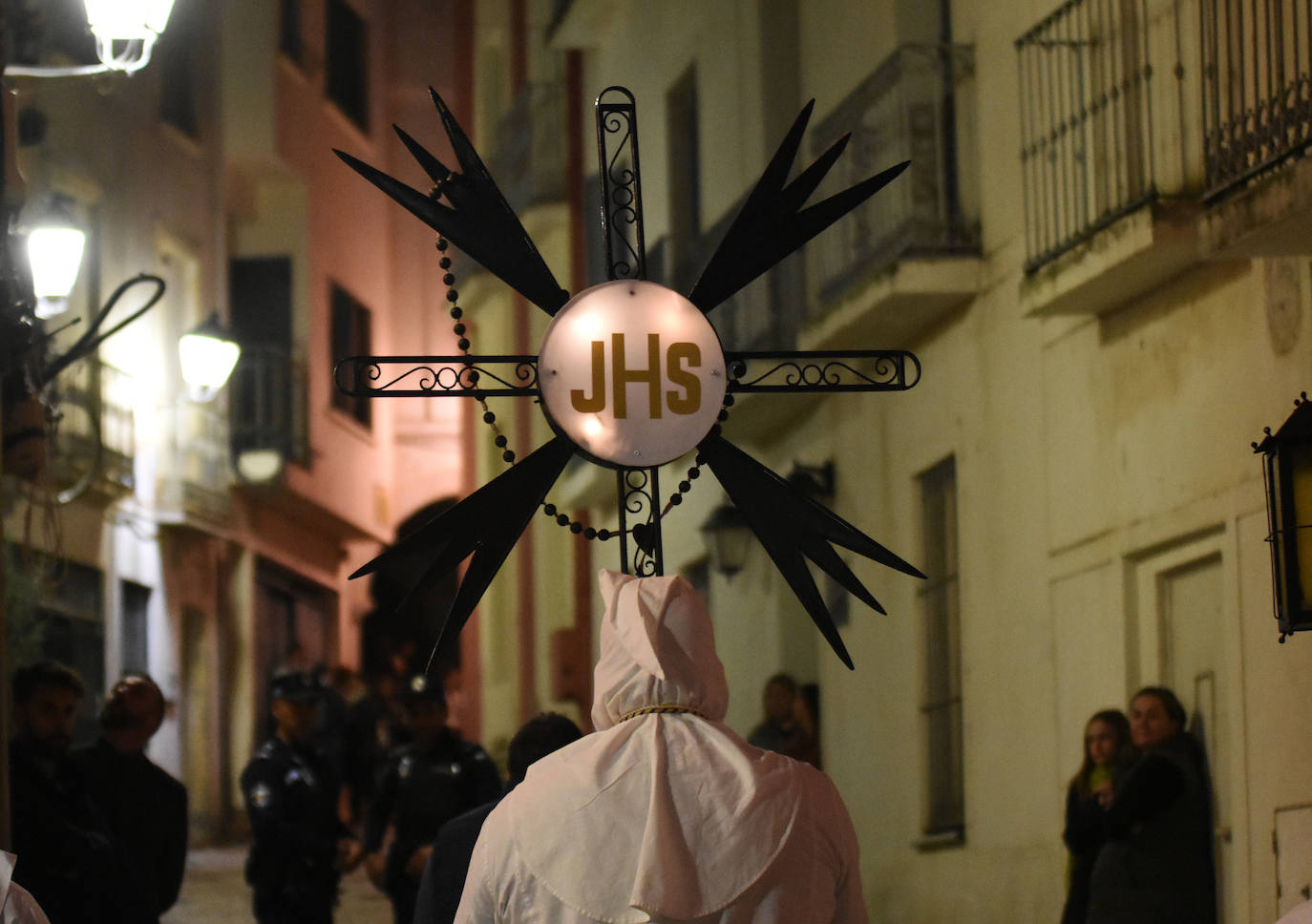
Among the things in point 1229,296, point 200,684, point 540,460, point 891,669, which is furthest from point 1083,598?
point 200,684

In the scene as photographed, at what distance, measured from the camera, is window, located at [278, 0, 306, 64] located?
2914cm

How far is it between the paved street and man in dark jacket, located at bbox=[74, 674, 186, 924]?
20.5 ft

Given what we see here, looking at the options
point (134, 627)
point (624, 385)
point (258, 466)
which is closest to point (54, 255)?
point (624, 385)

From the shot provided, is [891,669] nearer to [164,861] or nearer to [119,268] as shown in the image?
[164,861]

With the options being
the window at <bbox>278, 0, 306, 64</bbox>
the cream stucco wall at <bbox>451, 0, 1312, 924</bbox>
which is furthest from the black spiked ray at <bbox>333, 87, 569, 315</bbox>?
the window at <bbox>278, 0, 306, 64</bbox>

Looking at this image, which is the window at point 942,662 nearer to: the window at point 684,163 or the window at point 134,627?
the window at point 684,163

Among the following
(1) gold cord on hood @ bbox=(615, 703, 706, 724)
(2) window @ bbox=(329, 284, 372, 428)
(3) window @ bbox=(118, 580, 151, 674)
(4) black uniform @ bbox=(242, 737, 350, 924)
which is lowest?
(4) black uniform @ bbox=(242, 737, 350, 924)

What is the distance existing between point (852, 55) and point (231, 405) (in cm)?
1419

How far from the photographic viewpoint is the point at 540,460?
636 centimetres

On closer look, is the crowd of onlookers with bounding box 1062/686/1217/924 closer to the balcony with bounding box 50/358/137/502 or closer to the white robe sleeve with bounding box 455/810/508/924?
the white robe sleeve with bounding box 455/810/508/924

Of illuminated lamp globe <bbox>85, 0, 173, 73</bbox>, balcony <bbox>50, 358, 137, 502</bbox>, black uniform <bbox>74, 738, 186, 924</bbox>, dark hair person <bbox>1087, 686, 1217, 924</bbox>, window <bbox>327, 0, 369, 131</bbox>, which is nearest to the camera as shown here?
dark hair person <bbox>1087, 686, 1217, 924</bbox>

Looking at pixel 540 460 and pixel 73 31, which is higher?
pixel 73 31

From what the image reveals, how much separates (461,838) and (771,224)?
2.01 meters

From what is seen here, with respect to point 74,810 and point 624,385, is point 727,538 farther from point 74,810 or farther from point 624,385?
point 624,385
